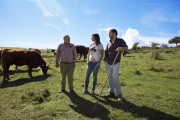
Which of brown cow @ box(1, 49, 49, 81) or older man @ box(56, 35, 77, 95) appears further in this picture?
brown cow @ box(1, 49, 49, 81)

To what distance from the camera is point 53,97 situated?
4.52 meters

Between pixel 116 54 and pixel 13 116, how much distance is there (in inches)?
147

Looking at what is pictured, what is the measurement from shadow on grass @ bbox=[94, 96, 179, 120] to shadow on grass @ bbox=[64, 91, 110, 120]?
1.46 feet

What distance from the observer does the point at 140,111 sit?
3.44m

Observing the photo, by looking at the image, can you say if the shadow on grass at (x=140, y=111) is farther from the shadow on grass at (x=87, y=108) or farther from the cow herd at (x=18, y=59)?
the cow herd at (x=18, y=59)

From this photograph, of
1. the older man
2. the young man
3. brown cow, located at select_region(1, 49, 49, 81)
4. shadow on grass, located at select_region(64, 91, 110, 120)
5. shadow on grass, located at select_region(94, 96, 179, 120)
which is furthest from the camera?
brown cow, located at select_region(1, 49, 49, 81)

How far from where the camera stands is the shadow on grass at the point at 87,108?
3271mm

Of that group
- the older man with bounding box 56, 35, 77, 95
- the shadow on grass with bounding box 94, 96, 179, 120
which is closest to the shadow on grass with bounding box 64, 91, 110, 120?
the shadow on grass with bounding box 94, 96, 179, 120

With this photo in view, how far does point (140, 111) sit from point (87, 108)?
1.64 metres

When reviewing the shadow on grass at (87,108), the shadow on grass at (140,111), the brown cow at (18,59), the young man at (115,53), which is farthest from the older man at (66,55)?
the brown cow at (18,59)

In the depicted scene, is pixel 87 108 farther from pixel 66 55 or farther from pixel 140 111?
pixel 66 55

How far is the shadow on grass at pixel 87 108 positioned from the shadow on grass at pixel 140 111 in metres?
0.44

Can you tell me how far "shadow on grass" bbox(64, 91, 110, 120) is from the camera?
10.7ft

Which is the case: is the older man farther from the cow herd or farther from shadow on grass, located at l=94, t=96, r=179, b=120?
the cow herd
